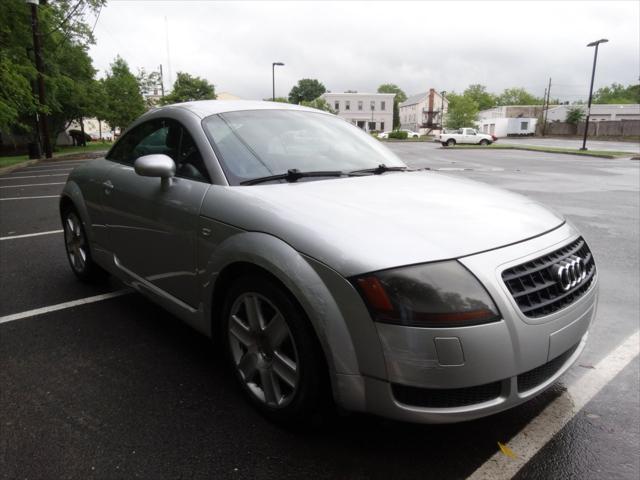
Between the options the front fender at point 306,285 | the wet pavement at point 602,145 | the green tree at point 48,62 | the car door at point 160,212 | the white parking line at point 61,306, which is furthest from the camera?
the wet pavement at point 602,145

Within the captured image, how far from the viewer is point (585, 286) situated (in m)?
2.27

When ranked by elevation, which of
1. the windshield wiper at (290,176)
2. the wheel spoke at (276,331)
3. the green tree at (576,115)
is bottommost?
the wheel spoke at (276,331)

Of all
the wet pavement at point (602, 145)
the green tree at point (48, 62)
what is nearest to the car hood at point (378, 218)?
the green tree at point (48, 62)

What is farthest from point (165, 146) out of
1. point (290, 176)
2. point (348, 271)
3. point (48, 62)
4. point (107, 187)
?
point (48, 62)

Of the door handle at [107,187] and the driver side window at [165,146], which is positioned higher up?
the driver side window at [165,146]

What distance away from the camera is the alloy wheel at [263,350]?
2189mm

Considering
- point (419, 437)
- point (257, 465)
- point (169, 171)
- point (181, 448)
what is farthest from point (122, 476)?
point (169, 171)

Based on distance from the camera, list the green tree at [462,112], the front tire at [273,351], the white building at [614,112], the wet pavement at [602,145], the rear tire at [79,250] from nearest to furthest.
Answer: the front tire at [273,351], the rear tire at [79,250], the wet pavement at [602,145], the white building at [614,112], the green tree at [462,112]

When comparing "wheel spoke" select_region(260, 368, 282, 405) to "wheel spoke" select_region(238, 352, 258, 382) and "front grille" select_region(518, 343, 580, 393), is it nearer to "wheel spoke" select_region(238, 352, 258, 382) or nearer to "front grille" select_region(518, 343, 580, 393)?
"wheel spoke" select_region(238, 352, 258, 382)

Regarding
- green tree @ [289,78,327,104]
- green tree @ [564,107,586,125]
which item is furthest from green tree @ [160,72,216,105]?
Answer: green tree @ [289,78,327,104]

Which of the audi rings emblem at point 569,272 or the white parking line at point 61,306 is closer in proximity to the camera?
the audi rings emblem at point 569,272

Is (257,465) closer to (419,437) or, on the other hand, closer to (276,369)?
(276,369)

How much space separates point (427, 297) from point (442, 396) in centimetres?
40

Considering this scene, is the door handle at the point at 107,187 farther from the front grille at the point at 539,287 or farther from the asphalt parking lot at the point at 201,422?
the front grille at the point at 539,287
